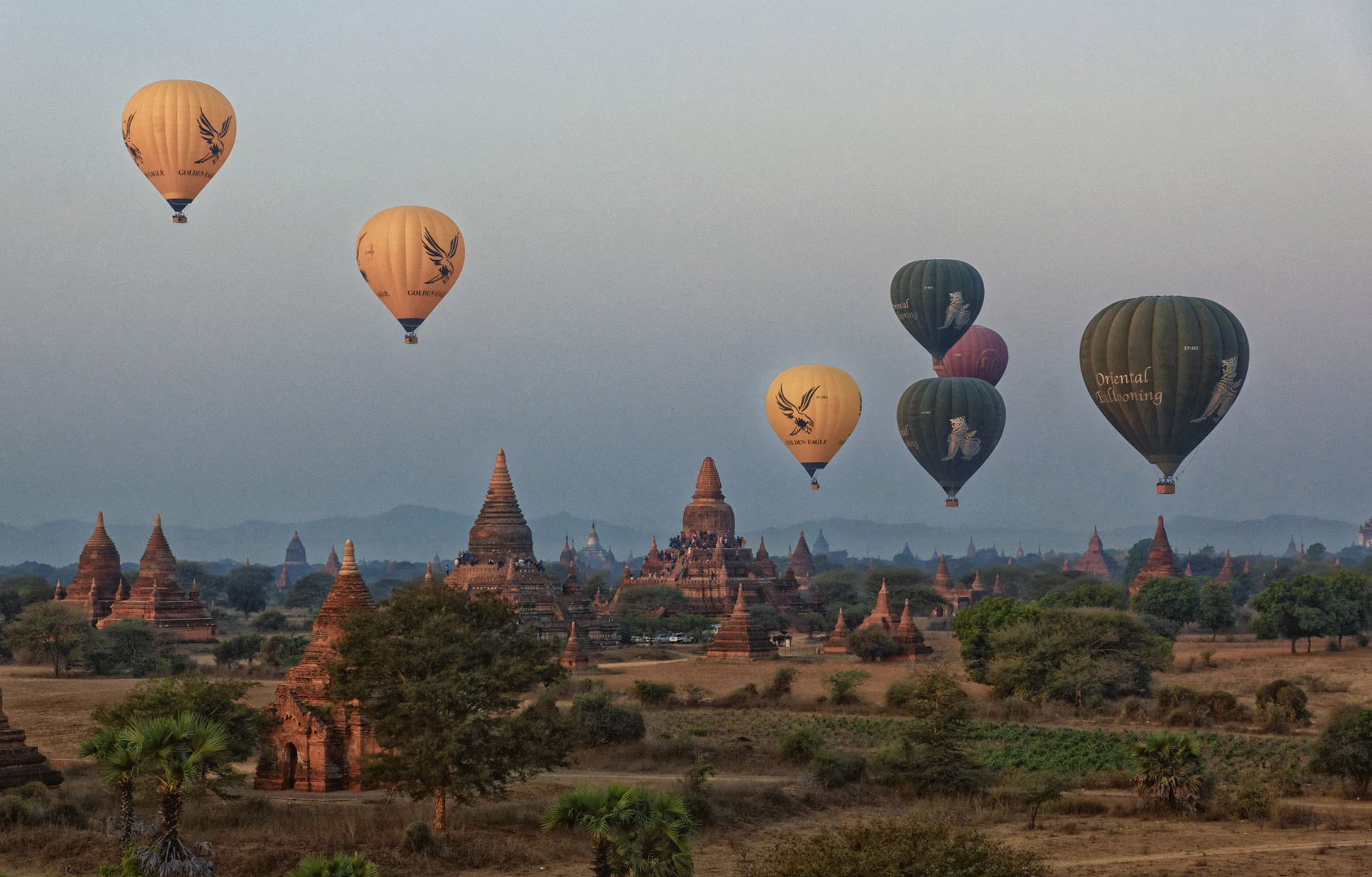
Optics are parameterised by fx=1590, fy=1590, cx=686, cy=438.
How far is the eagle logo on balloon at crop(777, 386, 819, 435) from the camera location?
86875 millimetres

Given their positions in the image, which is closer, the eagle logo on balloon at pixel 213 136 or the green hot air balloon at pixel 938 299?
the eagle logo on balloon at pixel 213 136

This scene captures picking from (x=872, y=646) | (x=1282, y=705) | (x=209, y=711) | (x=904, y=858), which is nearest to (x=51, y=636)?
(x=872, y=646)

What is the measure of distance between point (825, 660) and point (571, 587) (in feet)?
56.5

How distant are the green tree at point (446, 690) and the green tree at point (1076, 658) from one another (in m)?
25.7

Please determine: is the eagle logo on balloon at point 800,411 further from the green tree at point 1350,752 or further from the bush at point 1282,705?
the green tree at point 1350,752

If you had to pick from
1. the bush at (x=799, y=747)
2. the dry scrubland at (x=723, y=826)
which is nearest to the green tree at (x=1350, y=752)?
the dry scrubland at (x=723, y=826)

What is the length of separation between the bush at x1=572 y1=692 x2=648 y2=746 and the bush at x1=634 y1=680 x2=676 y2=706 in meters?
10.7

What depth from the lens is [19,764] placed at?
101ft

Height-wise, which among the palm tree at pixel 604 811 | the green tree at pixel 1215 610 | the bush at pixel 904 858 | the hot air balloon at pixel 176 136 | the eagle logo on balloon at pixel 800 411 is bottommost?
the bush at pixel 904 858

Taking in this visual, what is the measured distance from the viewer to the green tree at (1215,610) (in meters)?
85.3

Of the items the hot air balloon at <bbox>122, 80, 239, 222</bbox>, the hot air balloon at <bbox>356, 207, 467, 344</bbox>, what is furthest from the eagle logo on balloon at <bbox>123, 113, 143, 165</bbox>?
the hot air balloon at <bbox>356, 207, 467, 344</bbox>

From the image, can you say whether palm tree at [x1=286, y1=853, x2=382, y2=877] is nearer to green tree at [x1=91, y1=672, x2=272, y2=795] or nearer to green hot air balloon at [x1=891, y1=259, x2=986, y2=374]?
green tree at [x1=91, y1=672, x2=272, y2=795]

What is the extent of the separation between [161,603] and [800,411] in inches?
1396

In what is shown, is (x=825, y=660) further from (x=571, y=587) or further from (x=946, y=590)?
(x=946, y=590)
